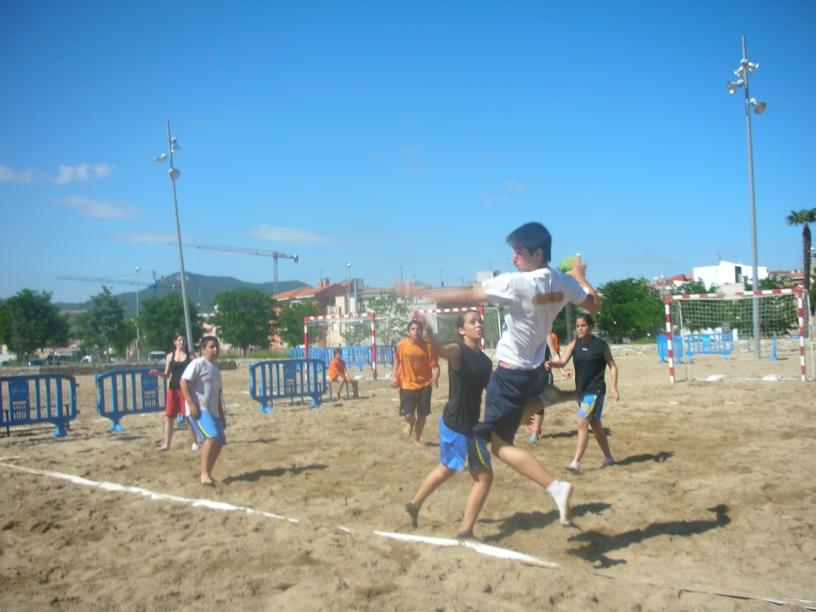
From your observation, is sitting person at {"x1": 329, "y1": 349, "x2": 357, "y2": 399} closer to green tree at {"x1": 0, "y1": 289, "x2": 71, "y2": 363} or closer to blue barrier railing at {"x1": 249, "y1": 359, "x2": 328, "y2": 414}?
blue barrier railing at {"x1": 249, "y1": 359, "x2": 328, "y2": 414}

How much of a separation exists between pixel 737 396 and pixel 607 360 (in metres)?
7.35

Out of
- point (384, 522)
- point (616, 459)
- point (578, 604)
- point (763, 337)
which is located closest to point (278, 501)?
point (384, 522)

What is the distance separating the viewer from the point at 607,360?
6.81m

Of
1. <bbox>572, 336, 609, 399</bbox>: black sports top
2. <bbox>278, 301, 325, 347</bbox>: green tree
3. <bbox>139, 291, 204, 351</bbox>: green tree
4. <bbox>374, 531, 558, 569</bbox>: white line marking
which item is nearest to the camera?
<bbox>374, 531, 558, 569</bbox>: white line marking

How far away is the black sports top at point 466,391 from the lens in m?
4.56

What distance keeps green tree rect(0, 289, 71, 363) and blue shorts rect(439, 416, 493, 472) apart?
61164 mm

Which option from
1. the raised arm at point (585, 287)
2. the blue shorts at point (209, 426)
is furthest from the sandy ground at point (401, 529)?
the raised arm at point (585, 287)

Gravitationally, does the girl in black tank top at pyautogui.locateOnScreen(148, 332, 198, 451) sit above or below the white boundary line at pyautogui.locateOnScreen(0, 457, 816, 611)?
above

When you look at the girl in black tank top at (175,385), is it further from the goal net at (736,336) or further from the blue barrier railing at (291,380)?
the goal net at (736,336)

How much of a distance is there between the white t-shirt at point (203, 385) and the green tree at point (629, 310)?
198 feet

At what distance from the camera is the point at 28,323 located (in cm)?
5597

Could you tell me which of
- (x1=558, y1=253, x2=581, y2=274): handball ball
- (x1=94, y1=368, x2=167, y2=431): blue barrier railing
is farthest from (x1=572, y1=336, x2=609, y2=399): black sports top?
(x1=94, y1=368, x2=167, y2=431): blue barrier railing

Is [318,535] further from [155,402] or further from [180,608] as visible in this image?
[155,402]

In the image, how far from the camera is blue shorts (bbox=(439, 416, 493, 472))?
174 inches
